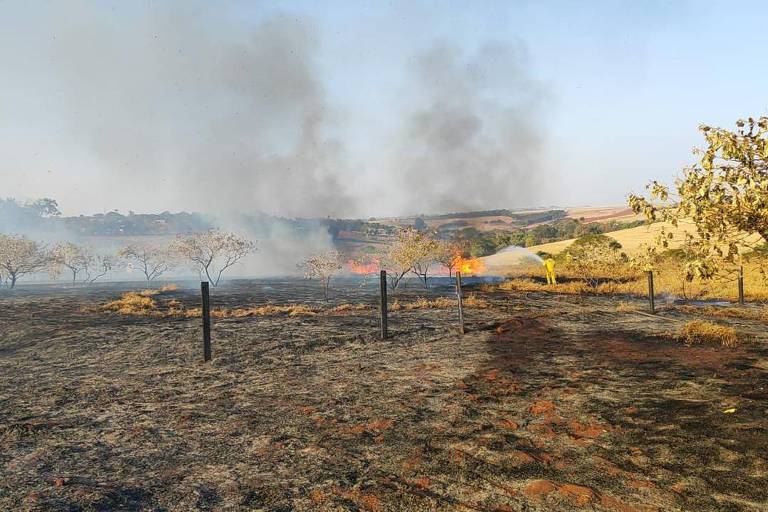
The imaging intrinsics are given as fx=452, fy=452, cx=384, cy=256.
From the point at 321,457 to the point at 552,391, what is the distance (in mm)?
6066

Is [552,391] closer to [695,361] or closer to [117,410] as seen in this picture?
[695,361]

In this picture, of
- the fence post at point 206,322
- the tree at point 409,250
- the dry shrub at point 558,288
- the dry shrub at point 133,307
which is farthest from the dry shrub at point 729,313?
the dry shrub at point 133,307

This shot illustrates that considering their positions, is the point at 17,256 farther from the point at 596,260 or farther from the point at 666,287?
the point at 666,287

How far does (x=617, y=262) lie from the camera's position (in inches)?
1592

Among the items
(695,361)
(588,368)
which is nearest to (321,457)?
(588,368)

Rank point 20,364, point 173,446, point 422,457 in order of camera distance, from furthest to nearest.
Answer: point 20,364 → point 173,446 → point 422,457

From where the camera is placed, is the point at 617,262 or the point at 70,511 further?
the point at 617,262

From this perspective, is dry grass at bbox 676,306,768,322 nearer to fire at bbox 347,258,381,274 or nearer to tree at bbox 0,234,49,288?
fire at bbox 347,258,381,274

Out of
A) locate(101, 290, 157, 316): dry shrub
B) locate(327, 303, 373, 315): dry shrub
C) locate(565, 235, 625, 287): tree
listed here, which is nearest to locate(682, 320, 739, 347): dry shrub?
locate(565, 235, 625, 287): tree

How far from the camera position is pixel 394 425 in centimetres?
904

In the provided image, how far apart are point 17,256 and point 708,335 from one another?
7657cm

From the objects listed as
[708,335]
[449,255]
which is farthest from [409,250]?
[708,335]

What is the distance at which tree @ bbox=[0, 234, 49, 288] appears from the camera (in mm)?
60250

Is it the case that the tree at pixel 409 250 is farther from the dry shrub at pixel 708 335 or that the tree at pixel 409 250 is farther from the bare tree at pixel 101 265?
the bare tree at pixel 101 265
